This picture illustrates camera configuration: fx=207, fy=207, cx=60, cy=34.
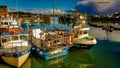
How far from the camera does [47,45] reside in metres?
23.6

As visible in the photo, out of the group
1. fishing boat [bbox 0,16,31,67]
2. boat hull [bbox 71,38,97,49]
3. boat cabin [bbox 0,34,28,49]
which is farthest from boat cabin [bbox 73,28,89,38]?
boat cabin [bbox 0,34,28,49]

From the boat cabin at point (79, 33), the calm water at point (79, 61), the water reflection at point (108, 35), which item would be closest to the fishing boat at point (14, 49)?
the calm water at point (79, 61)

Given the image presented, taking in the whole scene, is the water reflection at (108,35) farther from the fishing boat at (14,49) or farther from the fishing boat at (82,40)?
the fishing boat at (14,49)

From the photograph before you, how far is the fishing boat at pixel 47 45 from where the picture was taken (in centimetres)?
2297

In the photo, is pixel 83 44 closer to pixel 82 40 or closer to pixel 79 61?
pixel 82 40

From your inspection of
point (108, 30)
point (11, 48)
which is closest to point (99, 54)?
point (11, 48)

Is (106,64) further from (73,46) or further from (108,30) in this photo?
(108,30)

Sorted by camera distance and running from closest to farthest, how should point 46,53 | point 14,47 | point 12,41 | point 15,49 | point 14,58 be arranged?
point 14,58 → point 15,49 → point 14,47 → point 12,41 → point 46,53

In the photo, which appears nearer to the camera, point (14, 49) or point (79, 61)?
point (14, 49)

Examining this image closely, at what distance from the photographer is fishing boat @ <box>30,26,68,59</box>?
2297 cm

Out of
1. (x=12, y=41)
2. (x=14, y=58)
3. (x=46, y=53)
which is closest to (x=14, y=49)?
(x=14, y=58)

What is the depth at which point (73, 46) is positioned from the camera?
2853 cm

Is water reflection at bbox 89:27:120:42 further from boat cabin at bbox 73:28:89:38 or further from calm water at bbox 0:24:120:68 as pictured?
calm water at bbox 0:24:120:68

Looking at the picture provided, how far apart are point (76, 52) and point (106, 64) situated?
600 cm
